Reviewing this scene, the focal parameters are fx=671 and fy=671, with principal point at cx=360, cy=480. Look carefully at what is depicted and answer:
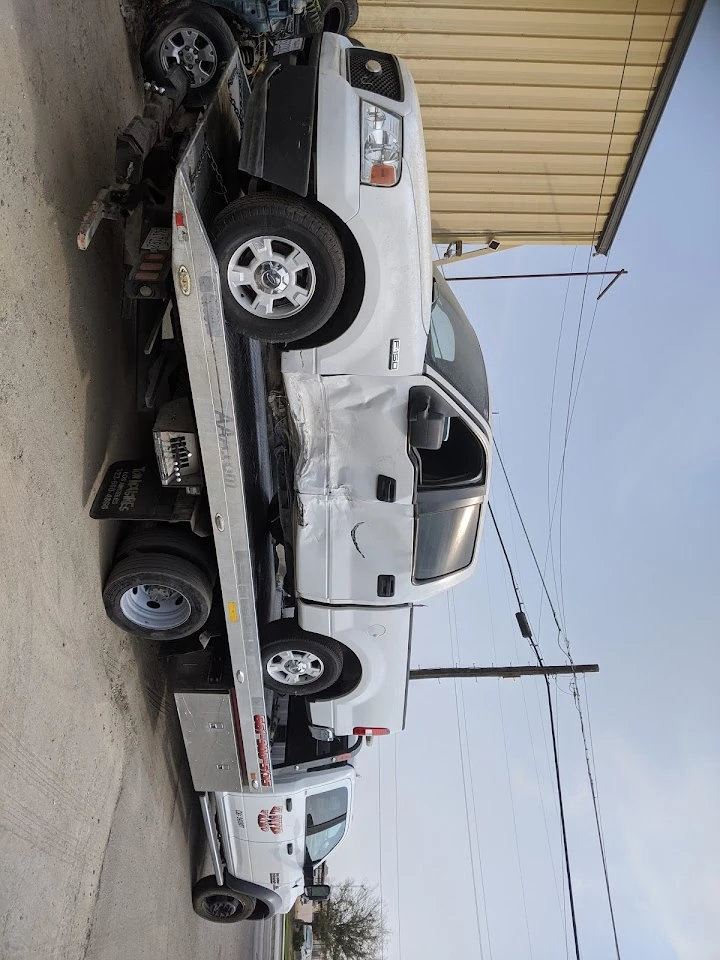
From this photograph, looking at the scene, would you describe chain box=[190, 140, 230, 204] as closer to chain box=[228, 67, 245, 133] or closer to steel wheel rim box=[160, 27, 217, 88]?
chain box=[228, 67, 245, 133]

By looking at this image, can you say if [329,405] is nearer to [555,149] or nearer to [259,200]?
[259,200]

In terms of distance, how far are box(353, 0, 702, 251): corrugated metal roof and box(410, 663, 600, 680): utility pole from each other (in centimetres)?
665

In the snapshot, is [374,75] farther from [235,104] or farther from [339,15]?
[339,15]

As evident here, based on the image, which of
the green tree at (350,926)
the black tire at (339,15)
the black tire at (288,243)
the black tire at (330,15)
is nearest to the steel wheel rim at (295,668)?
the black tire at (288,243)

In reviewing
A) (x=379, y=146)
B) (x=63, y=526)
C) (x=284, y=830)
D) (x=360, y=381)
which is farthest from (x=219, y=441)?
(x=284, y=830)

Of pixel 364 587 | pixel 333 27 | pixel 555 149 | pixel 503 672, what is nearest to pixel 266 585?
pixel 364 587

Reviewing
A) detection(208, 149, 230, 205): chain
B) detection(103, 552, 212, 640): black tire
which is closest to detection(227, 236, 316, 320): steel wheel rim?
detection(208, 149, 230, 205): chain

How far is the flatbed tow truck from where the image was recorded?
3.85 m

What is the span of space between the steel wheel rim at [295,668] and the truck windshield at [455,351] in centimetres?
226

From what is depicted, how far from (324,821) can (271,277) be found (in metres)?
5.09

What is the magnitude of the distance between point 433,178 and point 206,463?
7.19 meters

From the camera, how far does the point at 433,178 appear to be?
31.4 ft

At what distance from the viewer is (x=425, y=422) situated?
4191mm

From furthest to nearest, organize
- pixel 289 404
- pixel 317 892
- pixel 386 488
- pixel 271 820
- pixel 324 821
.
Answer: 1. pixel 317 892
2. pixel 324 821
3. pixel 271 820
4. pixel 386 488
5. pixel 289 404
